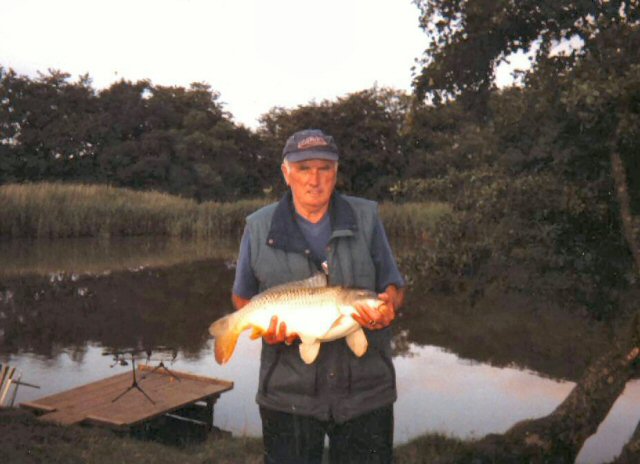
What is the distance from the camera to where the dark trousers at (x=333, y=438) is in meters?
3.61

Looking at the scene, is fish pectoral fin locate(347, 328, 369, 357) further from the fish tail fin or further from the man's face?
the man's face

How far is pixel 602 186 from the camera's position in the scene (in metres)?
7.52

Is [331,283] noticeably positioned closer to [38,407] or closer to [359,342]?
[359,342]

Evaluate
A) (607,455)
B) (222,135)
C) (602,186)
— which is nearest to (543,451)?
(607,455)

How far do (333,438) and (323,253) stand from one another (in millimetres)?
894

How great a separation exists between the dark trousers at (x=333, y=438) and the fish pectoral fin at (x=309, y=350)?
368mm

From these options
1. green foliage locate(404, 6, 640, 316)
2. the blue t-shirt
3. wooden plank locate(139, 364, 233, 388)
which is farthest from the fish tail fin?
wooden plank locate(139, 364, 233, 388)

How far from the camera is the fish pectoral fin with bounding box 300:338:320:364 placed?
3.42 m

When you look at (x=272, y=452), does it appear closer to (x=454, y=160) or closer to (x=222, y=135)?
(x=454, y=160)

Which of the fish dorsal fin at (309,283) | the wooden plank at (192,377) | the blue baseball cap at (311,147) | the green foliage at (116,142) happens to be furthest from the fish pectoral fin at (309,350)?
the green foliage at (116,142)

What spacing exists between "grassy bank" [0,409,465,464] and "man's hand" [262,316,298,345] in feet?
12.7

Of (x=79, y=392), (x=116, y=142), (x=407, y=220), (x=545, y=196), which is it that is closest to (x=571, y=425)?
(x=545, y=196)

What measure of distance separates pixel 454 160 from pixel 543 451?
41.5 m

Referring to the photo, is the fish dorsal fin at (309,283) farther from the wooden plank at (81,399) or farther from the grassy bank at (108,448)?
the wooden plank at (81,399)
